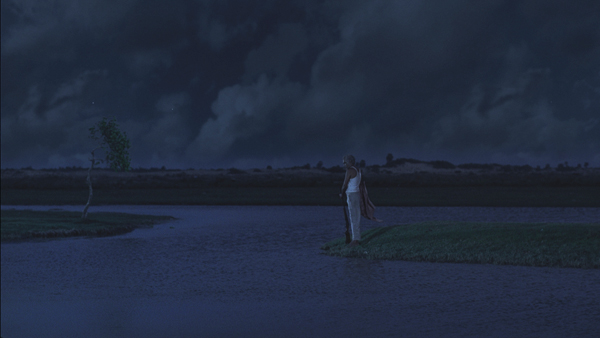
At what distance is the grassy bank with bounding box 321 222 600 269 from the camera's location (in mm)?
21859

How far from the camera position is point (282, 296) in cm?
1620

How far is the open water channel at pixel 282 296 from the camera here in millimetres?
12570

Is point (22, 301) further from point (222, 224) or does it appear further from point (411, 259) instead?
point (222, 224)

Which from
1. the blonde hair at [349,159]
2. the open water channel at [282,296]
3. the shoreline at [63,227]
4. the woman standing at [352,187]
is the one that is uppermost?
the blonde hair at [349,159]

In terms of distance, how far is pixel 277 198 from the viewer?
84.0 m

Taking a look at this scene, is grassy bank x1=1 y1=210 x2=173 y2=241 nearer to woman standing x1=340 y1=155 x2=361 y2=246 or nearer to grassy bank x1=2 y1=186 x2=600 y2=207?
woman standing x1=340 y1=155 x2=361 y2=246

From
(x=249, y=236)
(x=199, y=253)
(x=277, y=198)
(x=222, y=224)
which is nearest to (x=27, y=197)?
(x=277, y=198)

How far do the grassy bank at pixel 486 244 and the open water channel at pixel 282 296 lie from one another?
3.30ft

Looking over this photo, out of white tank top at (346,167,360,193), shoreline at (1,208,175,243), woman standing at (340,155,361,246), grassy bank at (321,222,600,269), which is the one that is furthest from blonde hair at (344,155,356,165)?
shoreline at (1,208,175,243)

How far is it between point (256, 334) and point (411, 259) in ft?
39.5

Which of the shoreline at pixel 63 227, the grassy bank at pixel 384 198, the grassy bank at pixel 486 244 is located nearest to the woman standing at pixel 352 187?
the grassy bank at pixel 486 244

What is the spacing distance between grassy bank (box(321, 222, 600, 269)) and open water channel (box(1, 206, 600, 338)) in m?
1.01

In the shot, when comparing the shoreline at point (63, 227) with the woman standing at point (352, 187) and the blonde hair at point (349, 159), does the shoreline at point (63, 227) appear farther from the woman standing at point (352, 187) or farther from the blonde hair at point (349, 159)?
the blonde hair at point (349, 159)

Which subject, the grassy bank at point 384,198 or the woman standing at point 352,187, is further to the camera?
the grassy bank at point 384,198
